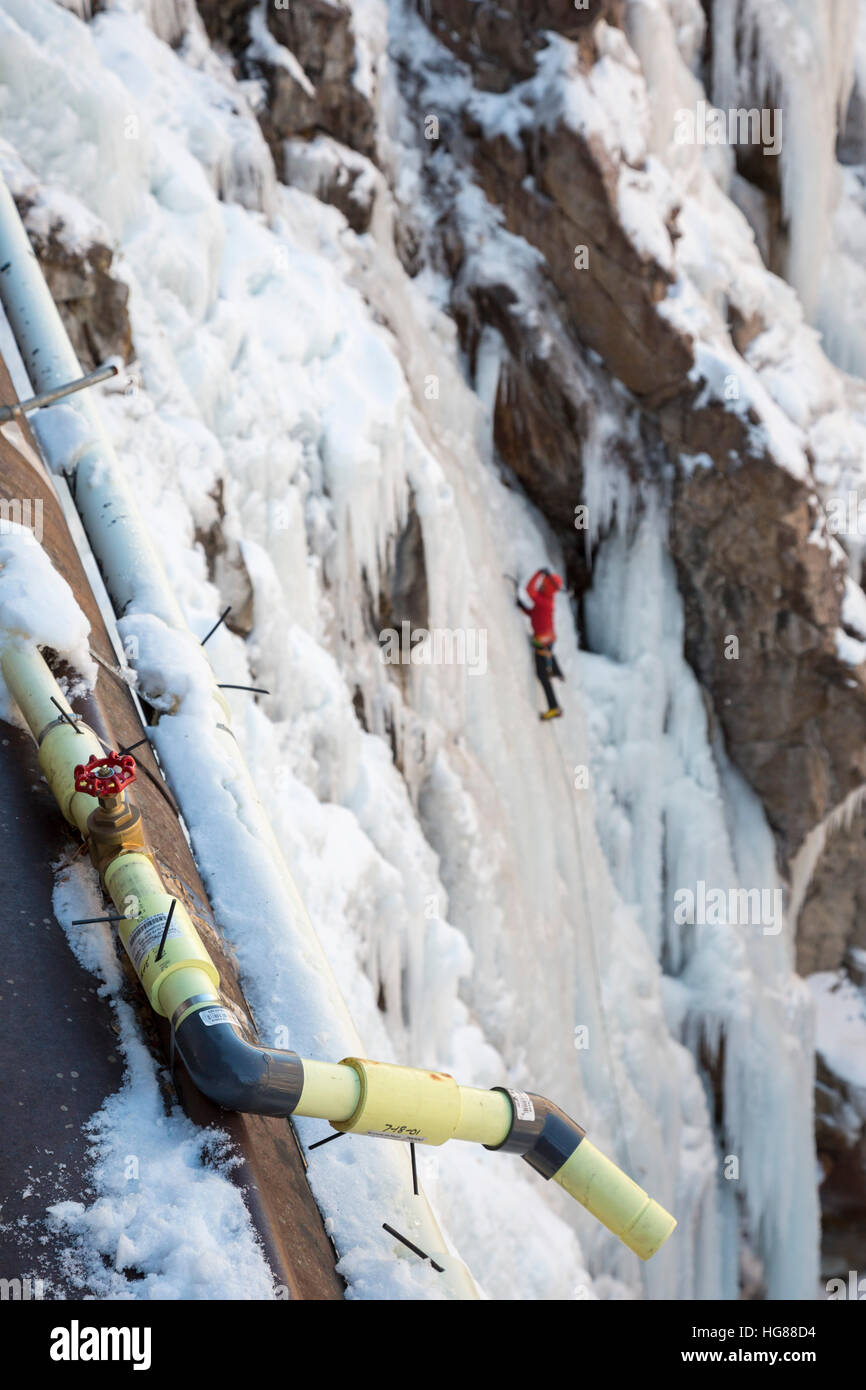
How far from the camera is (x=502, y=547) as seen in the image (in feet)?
31.4

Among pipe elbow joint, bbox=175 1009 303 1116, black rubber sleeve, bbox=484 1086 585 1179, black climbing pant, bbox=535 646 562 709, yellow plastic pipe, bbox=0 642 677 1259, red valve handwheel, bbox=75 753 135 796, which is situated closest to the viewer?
pipe elbow joint, bbox=175 1009 303 1116

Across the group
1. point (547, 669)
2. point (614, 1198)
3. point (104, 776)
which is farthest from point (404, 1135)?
point (547, 669)

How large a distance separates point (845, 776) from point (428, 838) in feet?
17.7

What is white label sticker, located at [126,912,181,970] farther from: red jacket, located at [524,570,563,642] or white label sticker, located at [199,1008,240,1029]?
red jacket, located at [524,570,563,642]

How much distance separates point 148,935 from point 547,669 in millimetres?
7255

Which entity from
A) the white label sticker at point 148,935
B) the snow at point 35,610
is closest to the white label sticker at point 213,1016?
the white label sticker at point 148,935

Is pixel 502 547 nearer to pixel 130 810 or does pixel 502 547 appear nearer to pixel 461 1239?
pixel 461 1239

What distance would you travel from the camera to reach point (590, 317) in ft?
31.7

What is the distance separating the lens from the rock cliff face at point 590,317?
8992 mm

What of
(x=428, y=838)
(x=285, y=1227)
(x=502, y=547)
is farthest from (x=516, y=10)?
(x=285, y=1227)

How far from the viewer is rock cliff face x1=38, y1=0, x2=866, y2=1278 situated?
899cm

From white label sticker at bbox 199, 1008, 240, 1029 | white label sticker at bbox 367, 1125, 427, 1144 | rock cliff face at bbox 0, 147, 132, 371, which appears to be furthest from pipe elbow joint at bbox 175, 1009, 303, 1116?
rock cliff face at bbox 0, 147, 132, 371

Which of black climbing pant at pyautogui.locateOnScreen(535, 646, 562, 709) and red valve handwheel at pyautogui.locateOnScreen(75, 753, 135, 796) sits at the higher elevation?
red valve handwheel at pyautogui.locateOnScreen(75, 753, 135, 796)
